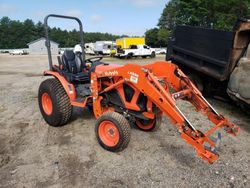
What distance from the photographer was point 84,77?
466 cm

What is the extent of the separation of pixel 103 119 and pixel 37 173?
3.90 feet

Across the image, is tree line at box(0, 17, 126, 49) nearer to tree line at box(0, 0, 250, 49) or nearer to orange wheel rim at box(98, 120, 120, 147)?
tree line at box(0, 0, 250, 49)

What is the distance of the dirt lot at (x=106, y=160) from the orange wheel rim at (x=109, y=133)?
0.52 ft

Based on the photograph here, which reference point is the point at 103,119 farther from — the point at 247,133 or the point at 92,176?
the point at 247,133

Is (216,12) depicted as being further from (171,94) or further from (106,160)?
(106,160)

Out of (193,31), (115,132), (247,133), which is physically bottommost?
(247,133)

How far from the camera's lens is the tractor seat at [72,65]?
4688 mm

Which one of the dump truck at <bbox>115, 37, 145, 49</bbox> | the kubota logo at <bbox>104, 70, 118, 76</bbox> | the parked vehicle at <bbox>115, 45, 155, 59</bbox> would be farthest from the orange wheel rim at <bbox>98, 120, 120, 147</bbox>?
the dump truck at <bbox>115, 37, 145, 49</bbox>

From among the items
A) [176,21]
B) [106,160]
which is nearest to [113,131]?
[106,160]

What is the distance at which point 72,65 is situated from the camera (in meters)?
4.79

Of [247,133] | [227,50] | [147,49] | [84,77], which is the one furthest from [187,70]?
[147,49]

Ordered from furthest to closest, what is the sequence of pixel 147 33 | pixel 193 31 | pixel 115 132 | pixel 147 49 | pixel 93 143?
1. pixel 147 33
2. pixel 147 49
3. pixel 193 31
4. pixel 93 143
5. pixel 115 132

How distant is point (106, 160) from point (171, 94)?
133 centimetres

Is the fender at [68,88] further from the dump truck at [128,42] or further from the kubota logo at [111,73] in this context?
the dump truck at [128,42]
